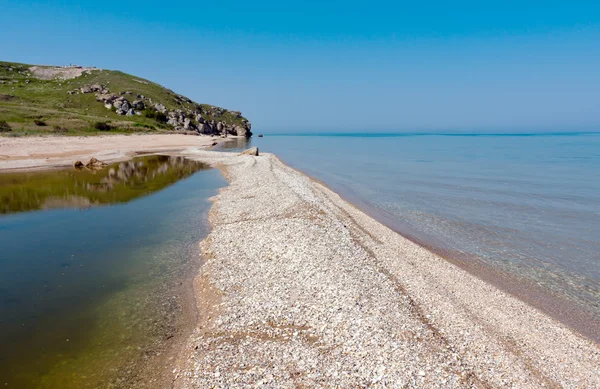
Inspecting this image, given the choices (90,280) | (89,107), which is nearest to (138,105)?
(89,107)

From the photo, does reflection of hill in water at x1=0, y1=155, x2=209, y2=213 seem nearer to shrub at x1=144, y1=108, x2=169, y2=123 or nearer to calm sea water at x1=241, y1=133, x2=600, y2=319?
calm sea water at x1=241, y1=133, x2=600, y2=319

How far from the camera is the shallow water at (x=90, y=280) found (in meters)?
10.5

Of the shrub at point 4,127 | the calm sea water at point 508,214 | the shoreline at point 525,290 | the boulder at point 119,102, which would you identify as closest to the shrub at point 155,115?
the boulder at point 119,102

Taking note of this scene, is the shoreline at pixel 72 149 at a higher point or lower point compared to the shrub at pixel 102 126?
lower

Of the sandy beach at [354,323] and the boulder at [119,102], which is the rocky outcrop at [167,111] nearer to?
the boulder at [119,102]

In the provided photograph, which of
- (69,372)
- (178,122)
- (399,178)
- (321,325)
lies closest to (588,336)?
(321,325)

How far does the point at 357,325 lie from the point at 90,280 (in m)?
12.0

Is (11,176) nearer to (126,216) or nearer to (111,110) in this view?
(126,216)

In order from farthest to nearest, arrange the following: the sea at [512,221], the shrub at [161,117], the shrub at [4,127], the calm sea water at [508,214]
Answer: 1. the shrub at [161,117]
2. the shrub at [4,127]
3. the calm sea water at [508,214]
4. the sea at [512,221]

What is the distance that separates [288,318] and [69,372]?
6529mm

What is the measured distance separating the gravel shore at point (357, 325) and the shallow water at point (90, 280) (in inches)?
68.6

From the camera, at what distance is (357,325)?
459 inches

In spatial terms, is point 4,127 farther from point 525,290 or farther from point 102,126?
point 525,290

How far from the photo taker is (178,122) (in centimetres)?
13200
